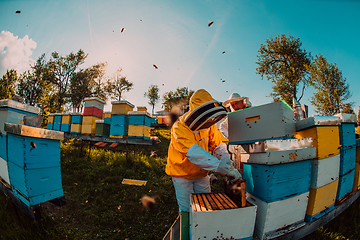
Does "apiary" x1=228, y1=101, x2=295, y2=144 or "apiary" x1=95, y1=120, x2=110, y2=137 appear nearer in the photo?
"apiary" x1=228, y1=101, x2=295, y2=144

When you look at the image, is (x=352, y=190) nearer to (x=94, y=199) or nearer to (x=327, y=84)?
(x=94, y=199)

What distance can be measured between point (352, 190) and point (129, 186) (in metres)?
4.50

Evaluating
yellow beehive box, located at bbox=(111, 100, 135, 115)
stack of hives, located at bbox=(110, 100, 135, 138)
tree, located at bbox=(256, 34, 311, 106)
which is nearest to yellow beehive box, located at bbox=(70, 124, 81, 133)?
stack of hives, located at bbox=(110, 100, 135, 138)

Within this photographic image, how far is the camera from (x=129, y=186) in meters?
3.67

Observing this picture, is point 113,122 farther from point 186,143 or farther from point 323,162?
point 323,162

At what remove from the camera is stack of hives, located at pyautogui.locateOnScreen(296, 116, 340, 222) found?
5.69ft

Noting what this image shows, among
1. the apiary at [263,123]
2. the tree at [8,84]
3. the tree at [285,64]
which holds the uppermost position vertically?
the tree at [285,64]

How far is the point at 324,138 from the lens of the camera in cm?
183

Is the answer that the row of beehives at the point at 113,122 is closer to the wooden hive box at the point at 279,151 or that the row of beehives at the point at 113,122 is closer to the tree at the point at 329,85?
the wooden hive box at the point at 279,151

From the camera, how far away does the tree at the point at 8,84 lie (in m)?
6.75

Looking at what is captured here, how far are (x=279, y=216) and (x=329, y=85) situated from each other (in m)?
19.0

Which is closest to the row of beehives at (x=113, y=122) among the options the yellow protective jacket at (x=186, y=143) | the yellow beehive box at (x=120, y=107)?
the yellow beehive box at (x=120, y=107)

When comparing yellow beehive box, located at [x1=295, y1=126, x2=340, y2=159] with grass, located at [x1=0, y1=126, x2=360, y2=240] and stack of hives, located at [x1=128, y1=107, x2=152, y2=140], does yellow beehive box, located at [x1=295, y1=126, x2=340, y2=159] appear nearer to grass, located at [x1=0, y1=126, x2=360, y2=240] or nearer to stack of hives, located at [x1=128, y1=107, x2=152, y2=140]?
grass, located at [x1=0, y1=126, x2=360, y2=240]

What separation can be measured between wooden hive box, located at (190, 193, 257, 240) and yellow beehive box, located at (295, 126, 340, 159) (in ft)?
3.98
